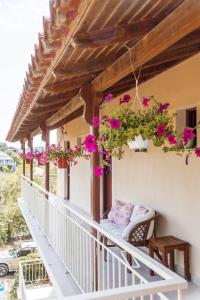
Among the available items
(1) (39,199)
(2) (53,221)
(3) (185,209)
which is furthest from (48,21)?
(1) (39,199)

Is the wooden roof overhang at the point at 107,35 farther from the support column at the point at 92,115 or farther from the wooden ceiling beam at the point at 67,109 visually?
the wooden ceiling beam at the point at 67,109

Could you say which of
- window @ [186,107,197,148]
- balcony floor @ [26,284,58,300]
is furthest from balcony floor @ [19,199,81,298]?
balcony floor @ [26,284,58,300]

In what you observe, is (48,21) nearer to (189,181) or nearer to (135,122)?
(135,122)

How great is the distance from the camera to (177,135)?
3.11m

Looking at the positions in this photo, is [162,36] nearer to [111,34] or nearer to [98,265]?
[111,34]

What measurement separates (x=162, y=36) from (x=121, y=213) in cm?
403

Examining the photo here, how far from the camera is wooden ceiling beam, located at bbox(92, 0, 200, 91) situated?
225 centimetres

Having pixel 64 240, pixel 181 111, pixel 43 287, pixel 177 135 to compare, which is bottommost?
pixel 43 287

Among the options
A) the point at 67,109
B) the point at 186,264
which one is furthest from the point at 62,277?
the point at 67,109

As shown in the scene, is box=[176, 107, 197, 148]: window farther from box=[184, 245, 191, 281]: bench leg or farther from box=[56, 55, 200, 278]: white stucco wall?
box=[184, 245, 191, 281]: bench leg

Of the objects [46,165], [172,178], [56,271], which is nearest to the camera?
[56,271]

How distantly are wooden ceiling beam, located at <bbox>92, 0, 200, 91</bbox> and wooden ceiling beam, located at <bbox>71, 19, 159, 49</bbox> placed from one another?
3.6 inches

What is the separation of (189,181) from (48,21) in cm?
294

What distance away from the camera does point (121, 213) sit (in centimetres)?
607
